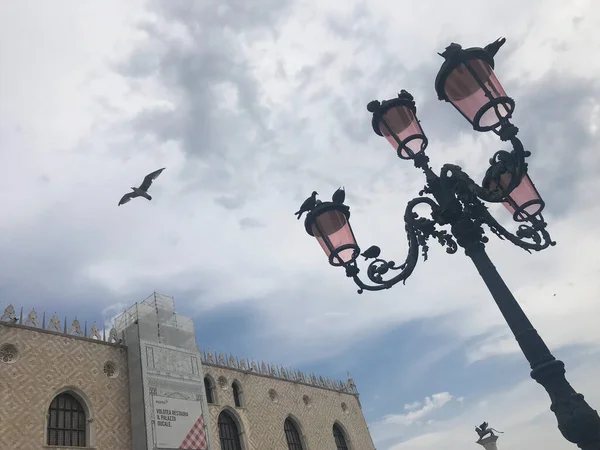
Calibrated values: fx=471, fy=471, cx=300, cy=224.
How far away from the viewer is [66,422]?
34.4ft

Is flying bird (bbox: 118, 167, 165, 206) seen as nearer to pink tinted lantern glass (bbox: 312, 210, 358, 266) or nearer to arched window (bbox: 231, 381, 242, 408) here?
pink tinted lantern glass (bbox: 312, 210, 358, 266)

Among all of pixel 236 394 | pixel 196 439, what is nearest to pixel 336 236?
pixel 196 439

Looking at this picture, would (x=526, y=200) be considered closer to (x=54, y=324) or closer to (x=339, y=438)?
(x=54, y=324)

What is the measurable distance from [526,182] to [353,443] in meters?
17.2

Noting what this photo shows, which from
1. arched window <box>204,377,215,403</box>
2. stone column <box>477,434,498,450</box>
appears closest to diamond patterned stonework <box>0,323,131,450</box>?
arched window <box>204,377,215,403</box>

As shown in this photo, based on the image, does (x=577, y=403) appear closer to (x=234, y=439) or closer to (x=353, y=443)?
(x=234, y=439)

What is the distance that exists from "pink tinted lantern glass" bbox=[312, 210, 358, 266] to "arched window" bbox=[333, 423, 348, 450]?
16138 mm

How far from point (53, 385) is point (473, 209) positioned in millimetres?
10514

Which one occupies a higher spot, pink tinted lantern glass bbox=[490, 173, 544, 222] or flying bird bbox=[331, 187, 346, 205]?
flying bird bbox=[331, 187, 346, 205]

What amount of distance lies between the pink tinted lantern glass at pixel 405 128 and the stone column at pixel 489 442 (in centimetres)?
914

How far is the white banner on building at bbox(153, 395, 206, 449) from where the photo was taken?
11.4m

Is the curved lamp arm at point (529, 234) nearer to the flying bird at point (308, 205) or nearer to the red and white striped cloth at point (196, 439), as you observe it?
the flying bird at point (308, 205)

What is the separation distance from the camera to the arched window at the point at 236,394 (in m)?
15.0

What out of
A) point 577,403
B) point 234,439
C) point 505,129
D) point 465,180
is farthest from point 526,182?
point 234,439
